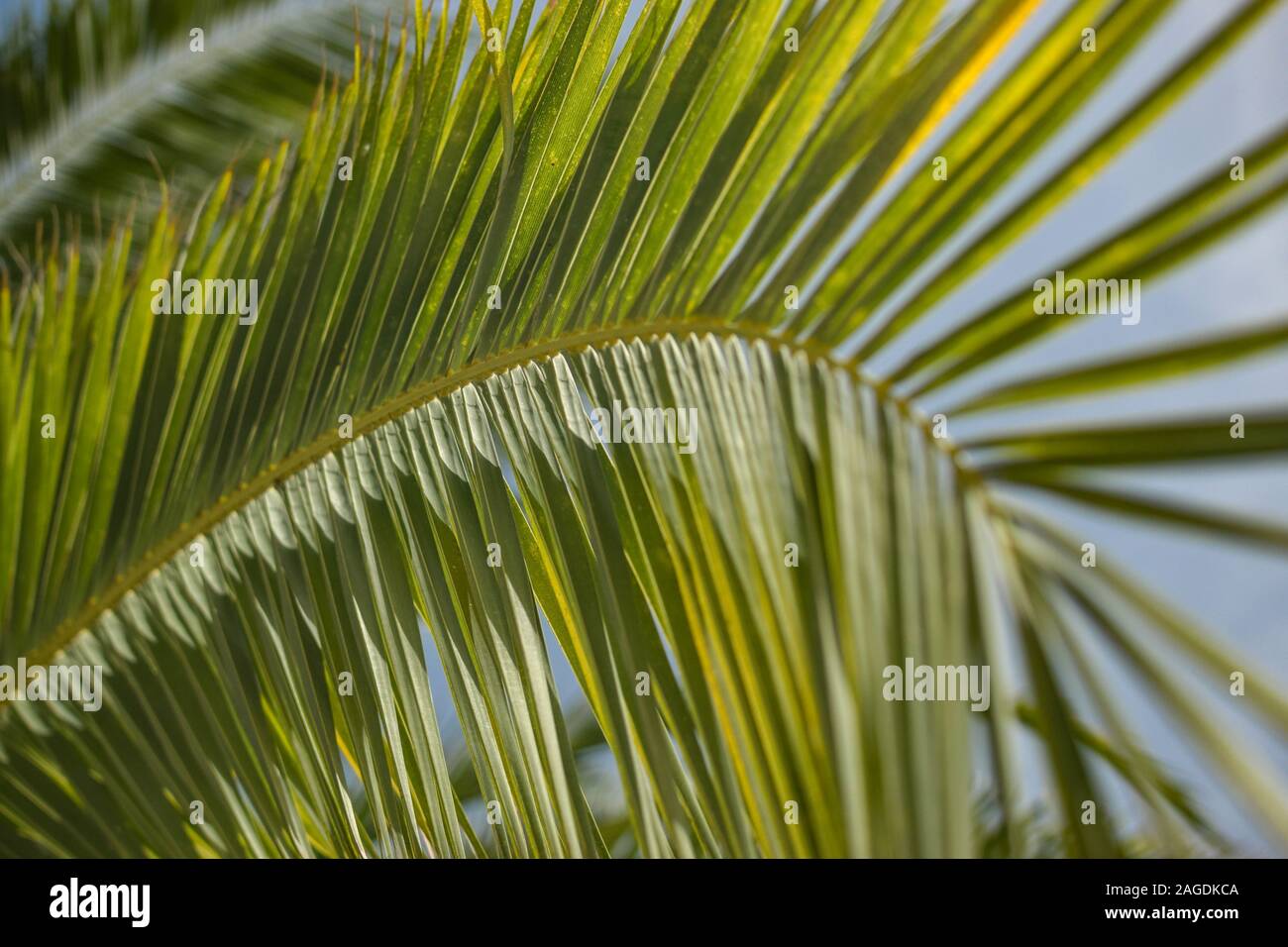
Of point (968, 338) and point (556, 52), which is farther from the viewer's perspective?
point (556, 52)

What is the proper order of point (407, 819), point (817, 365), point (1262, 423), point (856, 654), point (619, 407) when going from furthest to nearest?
1. point (407, 819)
2. point (619, 407)
3. point (817, 365)
4. point (856, 654)
5. point (1262, 423)

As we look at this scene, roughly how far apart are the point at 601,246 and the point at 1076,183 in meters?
0.49

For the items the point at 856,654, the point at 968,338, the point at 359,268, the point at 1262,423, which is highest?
the point at 359,268

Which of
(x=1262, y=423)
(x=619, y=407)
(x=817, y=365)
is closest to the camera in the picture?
(x=1262, y=423)

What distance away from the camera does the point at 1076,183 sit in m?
0.74

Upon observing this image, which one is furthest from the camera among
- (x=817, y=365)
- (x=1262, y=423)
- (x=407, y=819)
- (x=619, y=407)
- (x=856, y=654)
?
(x=407, y=819)

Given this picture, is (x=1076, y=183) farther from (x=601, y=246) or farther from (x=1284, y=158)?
(x=601, y=246)
